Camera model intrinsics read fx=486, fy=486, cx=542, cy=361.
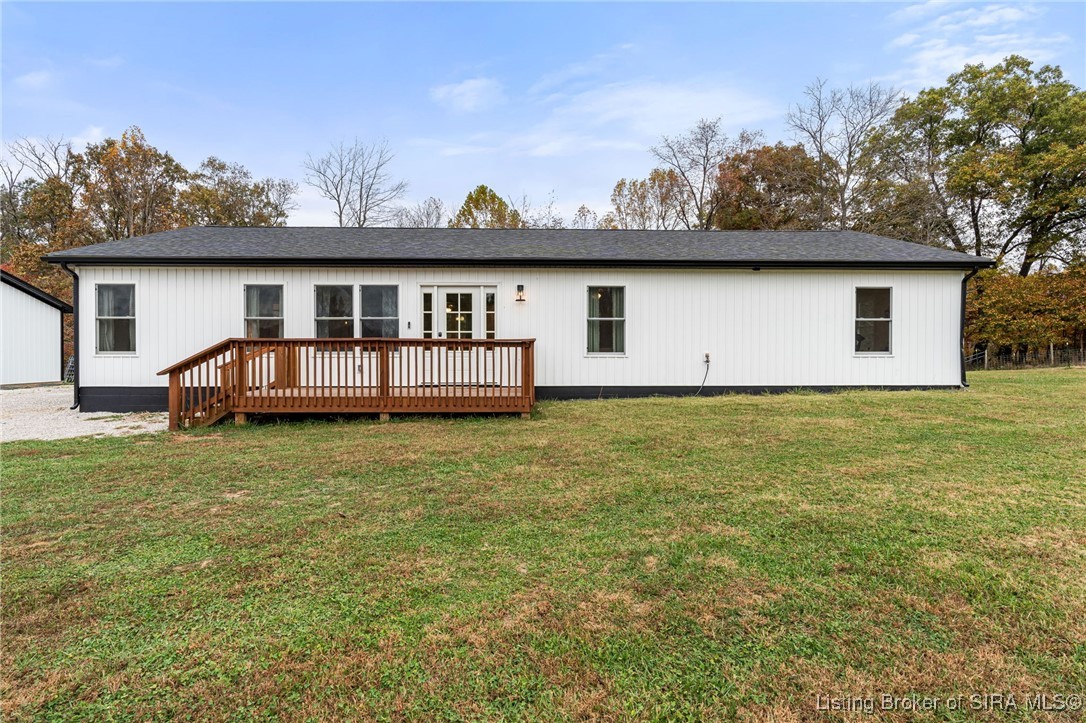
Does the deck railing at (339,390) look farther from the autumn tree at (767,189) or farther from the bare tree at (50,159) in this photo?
the bare tree at (50,159)

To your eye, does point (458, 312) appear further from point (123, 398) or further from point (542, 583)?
point (542, 583)

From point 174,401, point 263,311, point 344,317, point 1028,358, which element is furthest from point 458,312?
point 1028,358

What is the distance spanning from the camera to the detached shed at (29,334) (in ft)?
41.5

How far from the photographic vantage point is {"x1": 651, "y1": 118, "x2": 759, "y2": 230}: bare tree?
2367 centimetres

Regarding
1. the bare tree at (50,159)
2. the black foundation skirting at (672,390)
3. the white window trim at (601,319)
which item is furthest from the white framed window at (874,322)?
the bare tree at (50,159)

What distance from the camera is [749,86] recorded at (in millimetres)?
16094

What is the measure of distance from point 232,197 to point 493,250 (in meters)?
21.5

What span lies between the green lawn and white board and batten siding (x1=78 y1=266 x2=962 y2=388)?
442cm

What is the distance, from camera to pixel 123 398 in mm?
8273

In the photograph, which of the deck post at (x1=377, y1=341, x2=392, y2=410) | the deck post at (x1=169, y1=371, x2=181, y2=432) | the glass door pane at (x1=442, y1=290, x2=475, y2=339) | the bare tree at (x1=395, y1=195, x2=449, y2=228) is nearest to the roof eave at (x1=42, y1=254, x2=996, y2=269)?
the glass door pane at (x1=442, y1=290, x2=475, y2=339)

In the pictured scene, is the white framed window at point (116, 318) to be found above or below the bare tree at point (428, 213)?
below

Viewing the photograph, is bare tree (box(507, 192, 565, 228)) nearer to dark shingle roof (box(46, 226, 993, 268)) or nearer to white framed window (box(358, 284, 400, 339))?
dark shingle roof (box(46, 226, 993, 268))

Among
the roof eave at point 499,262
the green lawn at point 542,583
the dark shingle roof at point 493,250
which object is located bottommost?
the green lawn at point 542,583

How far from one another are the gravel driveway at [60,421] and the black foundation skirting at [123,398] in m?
0.20
